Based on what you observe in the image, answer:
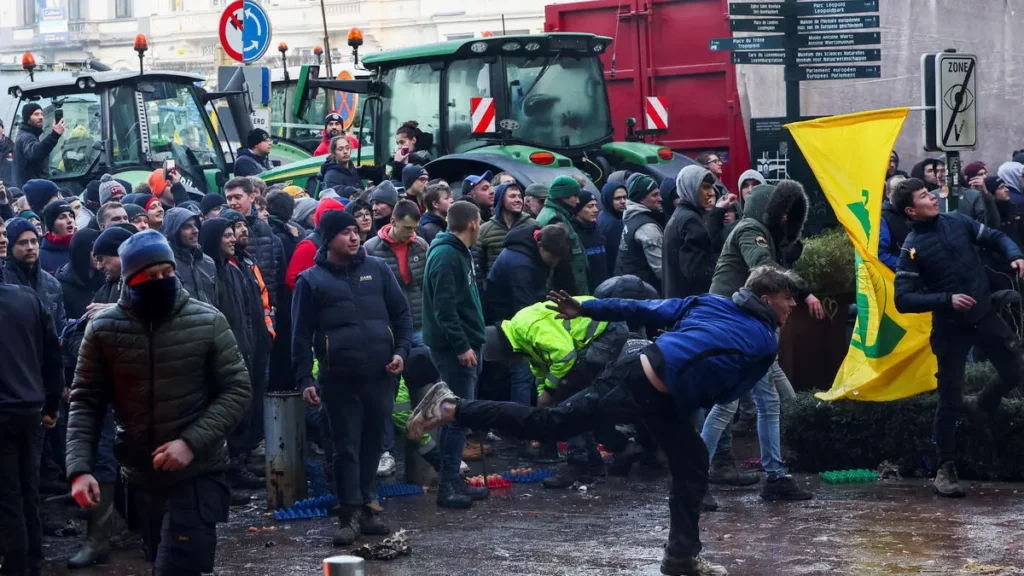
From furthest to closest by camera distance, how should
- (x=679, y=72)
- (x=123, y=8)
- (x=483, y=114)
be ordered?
(x=123, y=8), (x=679, y=72), (x=483, y=114)

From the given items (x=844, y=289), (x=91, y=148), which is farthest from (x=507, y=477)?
(x=91, y=148)

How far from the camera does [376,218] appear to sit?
39.1ft

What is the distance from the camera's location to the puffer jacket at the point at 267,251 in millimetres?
10930

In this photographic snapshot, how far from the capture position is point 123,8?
6562cm

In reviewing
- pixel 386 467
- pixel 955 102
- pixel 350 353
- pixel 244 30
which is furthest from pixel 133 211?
pixel 244 30

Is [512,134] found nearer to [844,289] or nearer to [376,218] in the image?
[376,218]

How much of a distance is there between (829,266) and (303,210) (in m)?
4.13

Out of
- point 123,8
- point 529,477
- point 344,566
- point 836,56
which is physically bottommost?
point 529,477

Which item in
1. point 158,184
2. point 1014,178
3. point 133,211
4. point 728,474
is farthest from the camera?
point 1014,178

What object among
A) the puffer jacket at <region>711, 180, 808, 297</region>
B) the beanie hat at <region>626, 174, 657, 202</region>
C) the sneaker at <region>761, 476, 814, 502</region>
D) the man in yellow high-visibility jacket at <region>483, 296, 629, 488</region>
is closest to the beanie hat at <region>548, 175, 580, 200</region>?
the beanie hat at <region>626, 174, 657, 202</region>

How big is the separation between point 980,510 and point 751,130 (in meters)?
7.05

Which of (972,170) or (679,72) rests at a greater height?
(679,72)

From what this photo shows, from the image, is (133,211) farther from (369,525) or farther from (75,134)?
(75,134)

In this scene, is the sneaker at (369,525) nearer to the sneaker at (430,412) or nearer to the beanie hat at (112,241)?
the sneaker at (430,412)
